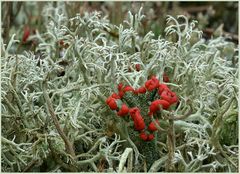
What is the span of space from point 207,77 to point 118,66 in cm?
27

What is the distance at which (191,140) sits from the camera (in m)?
1.29

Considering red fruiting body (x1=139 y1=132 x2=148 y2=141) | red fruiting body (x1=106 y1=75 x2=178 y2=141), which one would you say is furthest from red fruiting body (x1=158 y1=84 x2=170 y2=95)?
red fruiting body (x1=139 y1=132 x2=148 y2=141)

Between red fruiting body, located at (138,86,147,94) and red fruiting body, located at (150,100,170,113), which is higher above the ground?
red fruiting body, located at (138,86,147,94)

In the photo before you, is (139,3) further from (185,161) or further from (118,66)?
(185,161)

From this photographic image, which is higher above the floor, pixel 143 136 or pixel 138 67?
pixel 138 67

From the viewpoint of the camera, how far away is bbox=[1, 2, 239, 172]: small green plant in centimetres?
122

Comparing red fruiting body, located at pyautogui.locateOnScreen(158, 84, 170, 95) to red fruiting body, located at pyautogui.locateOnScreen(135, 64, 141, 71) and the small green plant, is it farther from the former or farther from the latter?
red fruiting body, located at pyautogui.locateOnScreen(135, 64, 141, 71)

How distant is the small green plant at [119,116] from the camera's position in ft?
4.01

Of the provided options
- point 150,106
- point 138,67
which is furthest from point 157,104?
point 138,67

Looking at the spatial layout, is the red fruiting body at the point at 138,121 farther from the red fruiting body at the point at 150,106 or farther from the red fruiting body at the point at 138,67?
the red fruiting body at the point at 138,67

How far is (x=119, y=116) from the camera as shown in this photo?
4.08ft

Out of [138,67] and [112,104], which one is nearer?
[112,104]

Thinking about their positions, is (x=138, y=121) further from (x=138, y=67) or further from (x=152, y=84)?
(x=138, y=67)

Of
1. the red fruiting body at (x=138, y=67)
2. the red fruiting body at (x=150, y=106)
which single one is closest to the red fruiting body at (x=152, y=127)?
the red fruiting body at (x=150, y=106)
